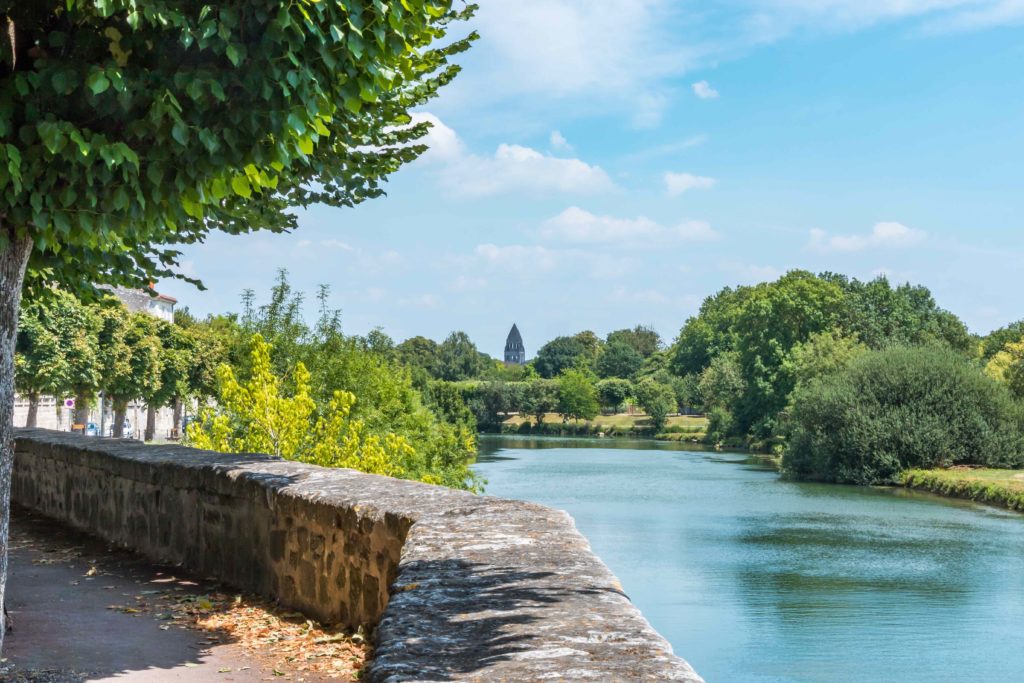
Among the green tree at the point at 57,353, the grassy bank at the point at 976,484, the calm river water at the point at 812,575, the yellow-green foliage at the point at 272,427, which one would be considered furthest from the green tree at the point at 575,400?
the yellow-green foliage at the point at 272,427

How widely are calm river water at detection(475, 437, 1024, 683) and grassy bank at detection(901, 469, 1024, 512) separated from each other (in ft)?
4.56

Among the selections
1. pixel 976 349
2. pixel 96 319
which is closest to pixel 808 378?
pixel 976 349

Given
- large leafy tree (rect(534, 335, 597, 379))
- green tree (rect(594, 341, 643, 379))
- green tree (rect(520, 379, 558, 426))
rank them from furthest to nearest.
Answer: large leafy tree (rect(534, 335, 597, 379)) → green tree (rect(594, 341, 643, 379)) → green tree (rect(520, 379, 558, 426))

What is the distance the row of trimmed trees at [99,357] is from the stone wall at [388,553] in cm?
2290

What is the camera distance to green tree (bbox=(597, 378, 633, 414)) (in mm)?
124375

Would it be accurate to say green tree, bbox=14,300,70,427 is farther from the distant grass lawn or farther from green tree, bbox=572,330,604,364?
green tree, bbox=572,330,604,364

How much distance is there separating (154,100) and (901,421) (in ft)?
173

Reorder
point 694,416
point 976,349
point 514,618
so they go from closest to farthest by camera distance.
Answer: point 514,618 < point 976,349 < point 694,416

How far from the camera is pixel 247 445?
55.6 ft

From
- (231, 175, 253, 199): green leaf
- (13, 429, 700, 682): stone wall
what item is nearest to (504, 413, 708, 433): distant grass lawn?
(13, 429, 700, 682): stone wall

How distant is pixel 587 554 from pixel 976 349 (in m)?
80.3

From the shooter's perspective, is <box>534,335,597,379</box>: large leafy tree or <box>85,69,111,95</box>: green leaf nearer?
<box>85,69,111,95</box>: green leaf

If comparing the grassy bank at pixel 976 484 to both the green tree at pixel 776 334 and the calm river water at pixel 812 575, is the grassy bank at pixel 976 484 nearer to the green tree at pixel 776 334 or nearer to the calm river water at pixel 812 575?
the calm river water at pixel 812 575

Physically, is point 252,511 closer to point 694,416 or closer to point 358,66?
point 358,66
